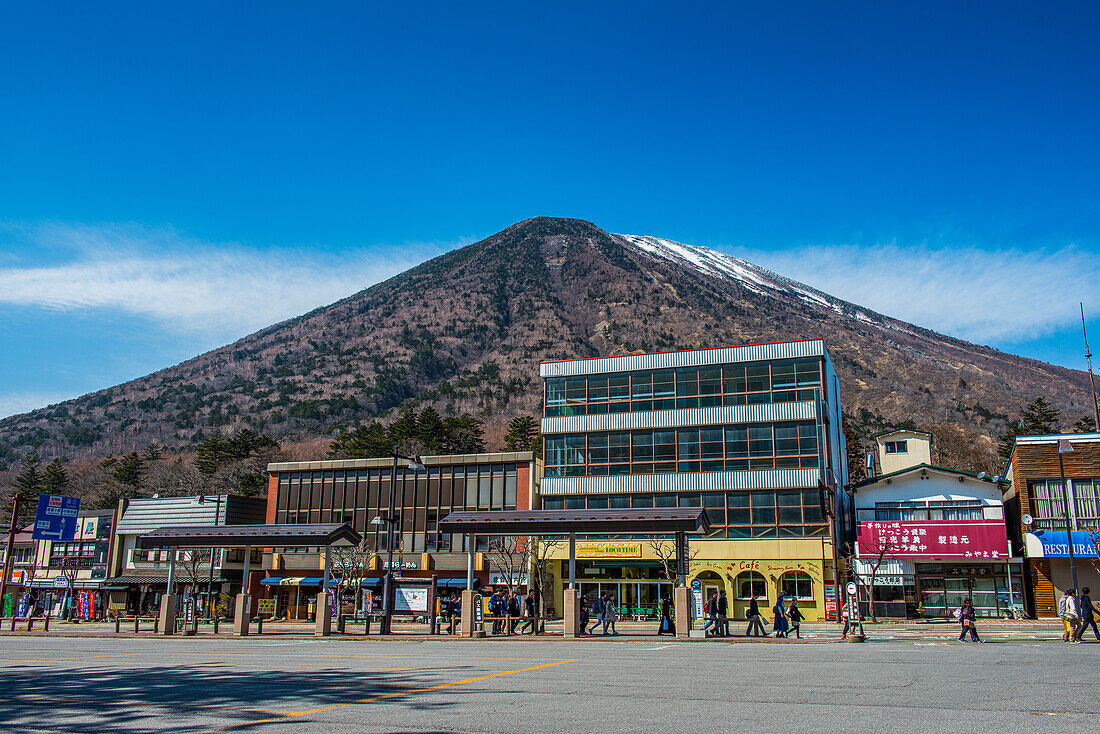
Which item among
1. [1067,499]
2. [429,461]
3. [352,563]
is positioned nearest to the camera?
[1067,499]

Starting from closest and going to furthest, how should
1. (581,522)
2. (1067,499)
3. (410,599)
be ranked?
Result: (581,522), (1067,499), (410,599)

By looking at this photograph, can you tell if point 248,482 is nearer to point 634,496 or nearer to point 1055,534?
point 634,496

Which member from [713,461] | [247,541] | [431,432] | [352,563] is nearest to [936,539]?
[713,461]

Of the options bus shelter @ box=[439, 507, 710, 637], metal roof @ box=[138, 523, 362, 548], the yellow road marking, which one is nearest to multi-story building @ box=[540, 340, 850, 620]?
bus shelter @ box=[439, 507, 710, 637]

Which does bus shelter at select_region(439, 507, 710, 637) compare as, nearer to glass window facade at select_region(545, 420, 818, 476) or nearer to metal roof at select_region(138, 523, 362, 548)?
metal roof at select_region(138, 523, 362, 548)

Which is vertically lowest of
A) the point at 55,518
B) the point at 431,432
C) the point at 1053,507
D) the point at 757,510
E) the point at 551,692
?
the point at 551,692

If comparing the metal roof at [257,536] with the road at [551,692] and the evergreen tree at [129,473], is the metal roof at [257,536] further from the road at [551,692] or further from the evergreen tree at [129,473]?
the evergreen tree at [129,473]

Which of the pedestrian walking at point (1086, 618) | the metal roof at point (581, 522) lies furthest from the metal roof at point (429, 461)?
the pedestrian walking at point (1086, 618)

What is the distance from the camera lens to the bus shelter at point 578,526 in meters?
29.8

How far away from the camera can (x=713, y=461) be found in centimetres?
5806

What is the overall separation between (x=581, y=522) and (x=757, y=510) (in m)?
27.9

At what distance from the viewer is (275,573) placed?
63219mm

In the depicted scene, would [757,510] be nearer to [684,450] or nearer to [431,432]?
[684,450]

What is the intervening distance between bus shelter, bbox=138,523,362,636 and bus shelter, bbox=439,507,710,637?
5.54 metres
